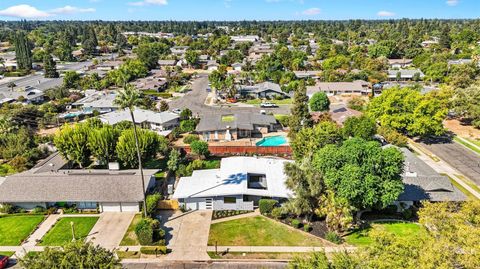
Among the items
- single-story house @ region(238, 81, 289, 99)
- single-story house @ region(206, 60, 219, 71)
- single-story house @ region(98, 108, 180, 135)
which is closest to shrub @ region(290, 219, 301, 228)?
single-story house @ region(98, 108, 180, 135)

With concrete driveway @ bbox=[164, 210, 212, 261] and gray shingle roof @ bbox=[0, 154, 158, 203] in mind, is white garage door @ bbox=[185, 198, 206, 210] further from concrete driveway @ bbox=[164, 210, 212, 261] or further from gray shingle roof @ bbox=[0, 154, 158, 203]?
gray shingle roof @ bbox=[0, 154, 158, 203]

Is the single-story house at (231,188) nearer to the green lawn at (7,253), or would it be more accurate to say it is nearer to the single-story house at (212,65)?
the green lawn at (7,253)

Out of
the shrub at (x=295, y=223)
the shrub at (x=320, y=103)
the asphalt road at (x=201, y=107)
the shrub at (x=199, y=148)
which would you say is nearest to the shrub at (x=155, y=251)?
the shrub at (x=295, y=223)

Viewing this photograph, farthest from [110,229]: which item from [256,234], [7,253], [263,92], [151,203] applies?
[263,92]

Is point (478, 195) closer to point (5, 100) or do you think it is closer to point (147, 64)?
point (5, 100)

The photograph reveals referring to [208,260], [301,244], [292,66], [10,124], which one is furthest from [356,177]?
[292,66]
